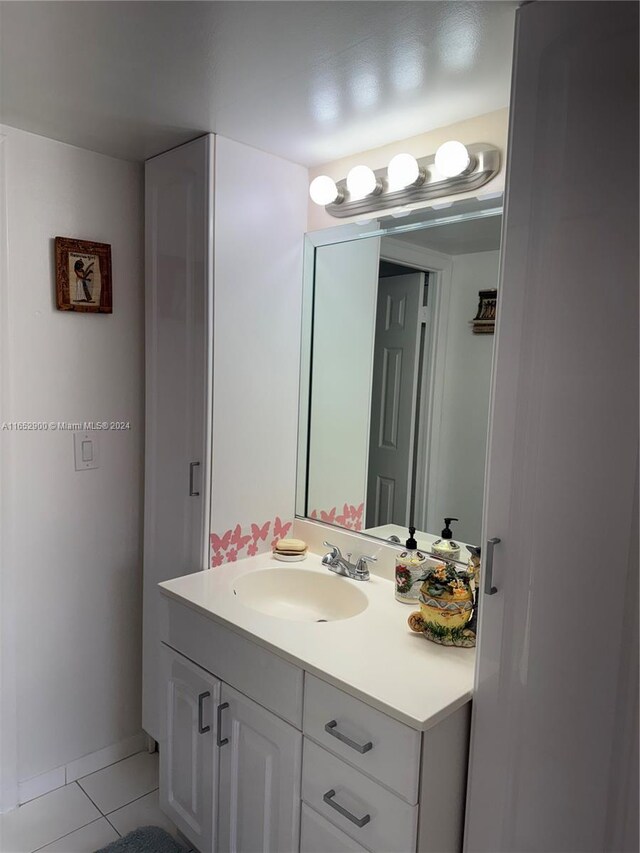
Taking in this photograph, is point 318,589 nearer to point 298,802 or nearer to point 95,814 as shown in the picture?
point 298,802

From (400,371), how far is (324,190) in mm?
634

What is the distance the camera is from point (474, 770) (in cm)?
131

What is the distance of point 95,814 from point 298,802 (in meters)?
0.99

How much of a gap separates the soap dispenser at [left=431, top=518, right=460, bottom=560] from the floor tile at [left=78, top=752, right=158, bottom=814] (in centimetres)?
139

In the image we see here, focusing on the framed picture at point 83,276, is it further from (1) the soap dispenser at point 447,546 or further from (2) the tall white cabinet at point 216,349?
(1) the soap dispenser at point 447,546

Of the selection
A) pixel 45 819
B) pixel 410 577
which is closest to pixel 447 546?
pixel 410 577

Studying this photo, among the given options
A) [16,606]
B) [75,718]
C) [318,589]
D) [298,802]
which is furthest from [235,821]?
A: [16,606]

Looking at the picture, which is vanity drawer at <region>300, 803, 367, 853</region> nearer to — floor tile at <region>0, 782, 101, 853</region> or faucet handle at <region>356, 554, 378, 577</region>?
faucet handle at <region>356, 554, 378, 577</region>

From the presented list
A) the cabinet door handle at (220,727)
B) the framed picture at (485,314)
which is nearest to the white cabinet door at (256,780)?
the cabinet door handle at (220,727)

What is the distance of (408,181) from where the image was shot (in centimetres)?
177

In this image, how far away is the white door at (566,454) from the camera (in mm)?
1065

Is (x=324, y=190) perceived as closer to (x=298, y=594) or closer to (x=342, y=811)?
(x=298, y=594)

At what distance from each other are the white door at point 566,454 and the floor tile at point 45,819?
57.4 inches

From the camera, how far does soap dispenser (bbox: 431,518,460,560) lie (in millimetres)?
1747
